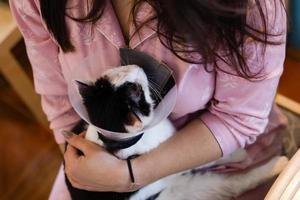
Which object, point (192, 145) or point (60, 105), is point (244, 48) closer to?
point (192, 145)

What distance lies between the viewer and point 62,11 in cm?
61

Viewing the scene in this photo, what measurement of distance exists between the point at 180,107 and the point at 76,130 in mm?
244

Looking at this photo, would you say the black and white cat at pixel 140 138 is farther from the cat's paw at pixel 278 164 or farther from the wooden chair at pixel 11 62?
the wooden chair at pixel 11 62

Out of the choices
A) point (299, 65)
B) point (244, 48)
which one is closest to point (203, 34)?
point (244, 48)

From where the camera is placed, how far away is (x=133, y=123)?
1.89 feet

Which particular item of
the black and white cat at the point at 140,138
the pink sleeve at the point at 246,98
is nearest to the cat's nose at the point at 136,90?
the black and white cat at the point at 140,138

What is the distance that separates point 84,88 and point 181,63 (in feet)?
0.47

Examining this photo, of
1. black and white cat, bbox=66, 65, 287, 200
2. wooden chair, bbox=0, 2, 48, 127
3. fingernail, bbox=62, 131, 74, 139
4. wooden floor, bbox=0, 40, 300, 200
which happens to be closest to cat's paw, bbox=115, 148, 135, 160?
black and white cat, bbox=66, 65, 287, 200

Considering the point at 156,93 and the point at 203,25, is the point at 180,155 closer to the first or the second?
the point at 156,93

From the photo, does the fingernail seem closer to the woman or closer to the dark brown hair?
the woman

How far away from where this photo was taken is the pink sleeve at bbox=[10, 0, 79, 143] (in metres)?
0.67

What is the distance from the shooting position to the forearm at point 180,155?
70 cm

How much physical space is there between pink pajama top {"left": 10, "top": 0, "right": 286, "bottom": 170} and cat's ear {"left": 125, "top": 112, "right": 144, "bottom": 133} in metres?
0.09

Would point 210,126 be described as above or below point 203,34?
below
